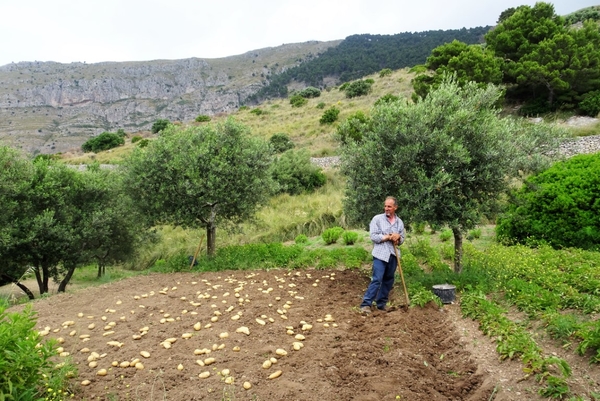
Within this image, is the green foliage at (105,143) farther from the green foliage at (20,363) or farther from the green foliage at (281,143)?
the green foliage at (20,363)

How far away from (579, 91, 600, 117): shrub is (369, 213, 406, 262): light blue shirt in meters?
20.2

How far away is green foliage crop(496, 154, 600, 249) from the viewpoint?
27.7 ft

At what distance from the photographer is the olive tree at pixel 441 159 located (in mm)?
6426

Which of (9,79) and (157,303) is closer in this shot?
(157,303)

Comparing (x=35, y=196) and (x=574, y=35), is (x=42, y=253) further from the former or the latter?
(x=574, y=35)

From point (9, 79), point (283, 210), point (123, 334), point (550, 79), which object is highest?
point (9, 79)

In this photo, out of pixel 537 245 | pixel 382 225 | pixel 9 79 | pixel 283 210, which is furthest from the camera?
pixel 9 79

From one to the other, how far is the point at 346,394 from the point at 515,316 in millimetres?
3134

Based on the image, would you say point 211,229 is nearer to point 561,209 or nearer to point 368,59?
point 561,209

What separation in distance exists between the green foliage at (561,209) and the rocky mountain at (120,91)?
81841 millimetres

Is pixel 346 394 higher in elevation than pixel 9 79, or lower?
lower

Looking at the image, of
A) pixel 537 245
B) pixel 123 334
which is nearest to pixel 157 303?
pixel 123 334

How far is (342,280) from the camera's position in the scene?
791 cm

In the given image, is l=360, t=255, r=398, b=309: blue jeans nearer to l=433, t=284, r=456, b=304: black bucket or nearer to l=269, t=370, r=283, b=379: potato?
l=433, t=284, r=456, b=304: black bucket
